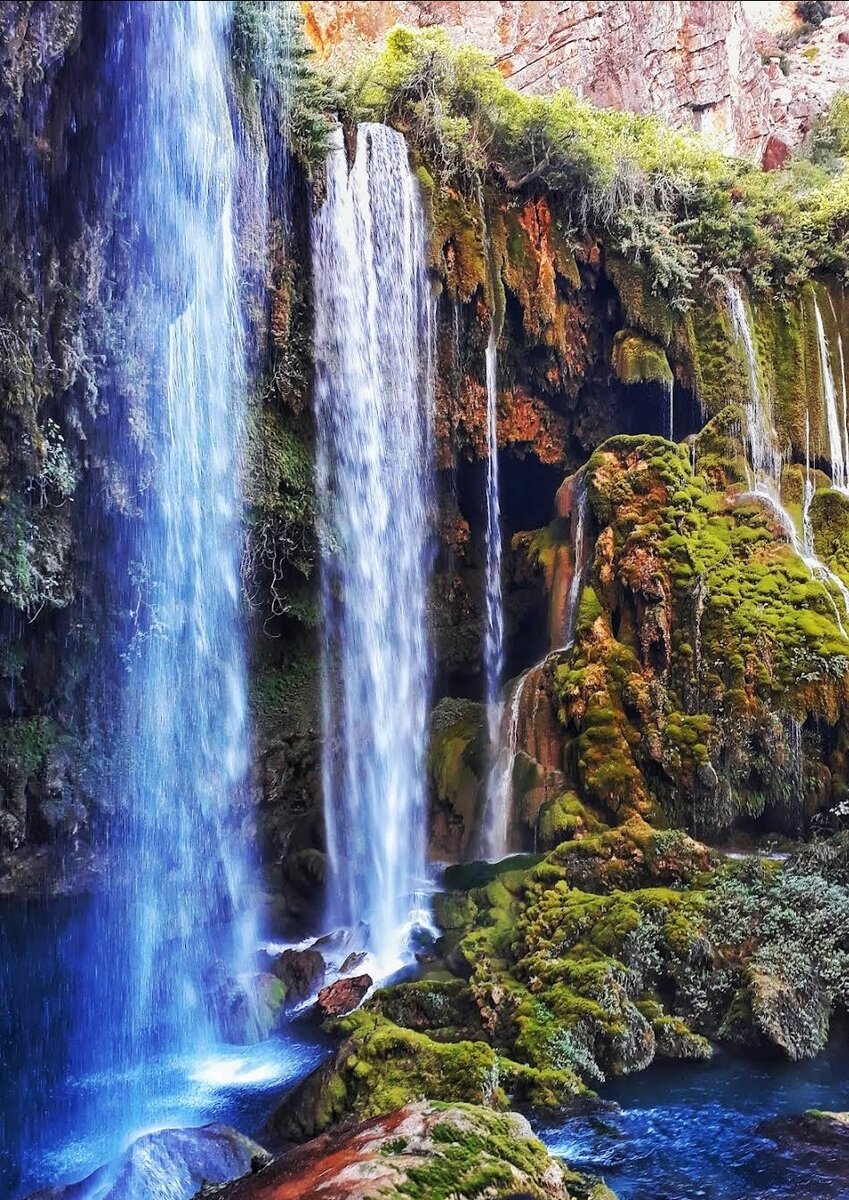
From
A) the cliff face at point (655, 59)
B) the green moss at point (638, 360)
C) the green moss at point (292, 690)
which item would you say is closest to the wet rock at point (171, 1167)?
the green moss at point (292, 690)

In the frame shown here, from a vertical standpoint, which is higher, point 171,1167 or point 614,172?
point 614,172

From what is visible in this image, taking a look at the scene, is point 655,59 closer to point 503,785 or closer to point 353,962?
point 503,785

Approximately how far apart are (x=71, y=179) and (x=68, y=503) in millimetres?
3362

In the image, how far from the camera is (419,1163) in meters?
5.27

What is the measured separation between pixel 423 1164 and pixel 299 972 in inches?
220

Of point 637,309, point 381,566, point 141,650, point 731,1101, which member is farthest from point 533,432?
point 731,1101

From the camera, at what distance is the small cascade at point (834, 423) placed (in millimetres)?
17469

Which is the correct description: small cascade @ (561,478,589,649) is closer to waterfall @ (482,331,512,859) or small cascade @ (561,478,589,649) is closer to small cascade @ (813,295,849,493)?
waterfall @ (482,331,512,859)

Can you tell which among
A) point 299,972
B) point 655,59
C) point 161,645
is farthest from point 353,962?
point 655,59

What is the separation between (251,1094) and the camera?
8359 mm

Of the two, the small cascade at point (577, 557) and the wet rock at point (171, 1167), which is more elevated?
the small cascade at point (577, 557)

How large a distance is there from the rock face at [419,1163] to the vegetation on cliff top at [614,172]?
1306 cm

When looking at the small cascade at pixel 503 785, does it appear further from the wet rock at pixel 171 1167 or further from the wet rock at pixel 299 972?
the wet rock at pixel 171 1167

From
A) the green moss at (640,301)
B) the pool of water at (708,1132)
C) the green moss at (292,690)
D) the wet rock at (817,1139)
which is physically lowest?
the pool of water at (708,1132)
